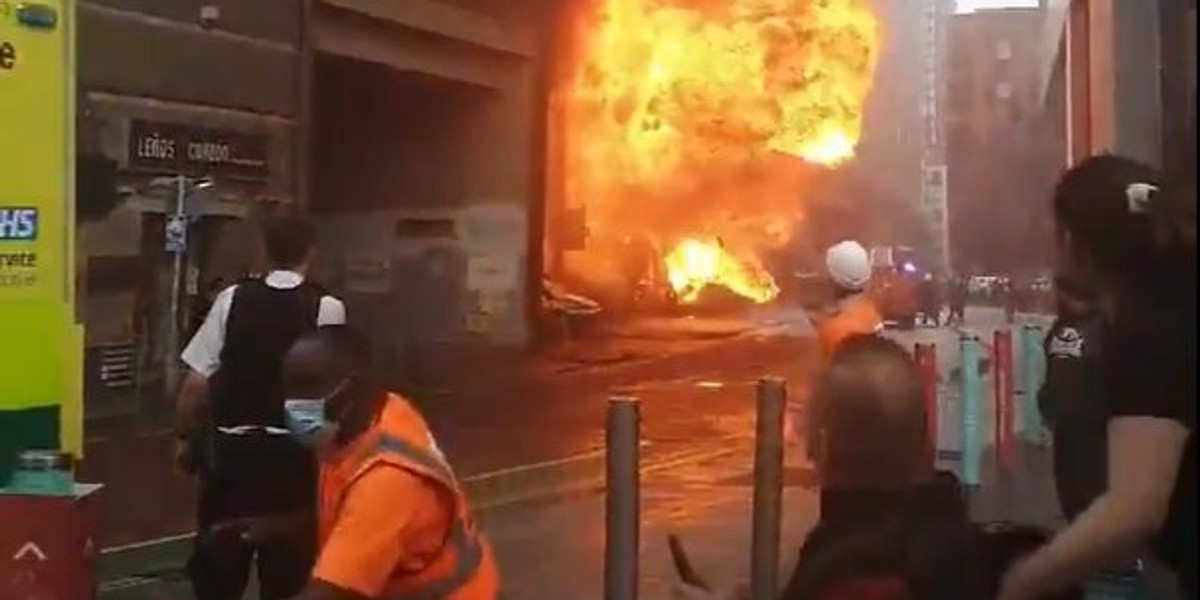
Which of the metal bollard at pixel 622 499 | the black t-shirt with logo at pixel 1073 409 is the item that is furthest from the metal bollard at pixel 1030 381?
the metal bollard at pixel 622 499

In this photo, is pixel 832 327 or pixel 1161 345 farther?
pixel 832 327

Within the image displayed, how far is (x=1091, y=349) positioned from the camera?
6223 mm

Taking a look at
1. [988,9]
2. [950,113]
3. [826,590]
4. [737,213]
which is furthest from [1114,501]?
[988,9]

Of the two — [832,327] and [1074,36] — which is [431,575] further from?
[1074,36]

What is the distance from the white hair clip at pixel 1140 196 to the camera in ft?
10.4

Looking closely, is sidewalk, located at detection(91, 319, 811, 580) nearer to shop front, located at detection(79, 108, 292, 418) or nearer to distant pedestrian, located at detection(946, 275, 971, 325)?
shop front, located at detection(79, 108, 292, 418)

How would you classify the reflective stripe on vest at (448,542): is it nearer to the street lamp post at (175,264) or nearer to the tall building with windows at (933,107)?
the street lamp post at (175,264)

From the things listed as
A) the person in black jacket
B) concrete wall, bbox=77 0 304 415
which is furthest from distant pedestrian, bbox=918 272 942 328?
the person in black jacket

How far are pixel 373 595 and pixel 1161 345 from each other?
146 centimetres

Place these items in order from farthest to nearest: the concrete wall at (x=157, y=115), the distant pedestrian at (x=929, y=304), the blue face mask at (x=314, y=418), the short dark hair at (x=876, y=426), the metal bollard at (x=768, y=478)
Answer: the distant pedestrian at (x=929, y=304) < the concrete wall at (x=157, y=115) < the metal bollard at (x=768, y=478) < the blue face mask at (x=314, y=418) < the short dark hair at (x=876, y=426)

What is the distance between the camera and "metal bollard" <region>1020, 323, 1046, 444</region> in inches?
632

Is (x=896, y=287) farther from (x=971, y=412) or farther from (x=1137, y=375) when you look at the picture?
(x=1137, y=375)

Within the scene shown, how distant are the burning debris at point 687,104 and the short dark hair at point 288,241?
28135mm

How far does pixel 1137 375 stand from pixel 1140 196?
307 mm
